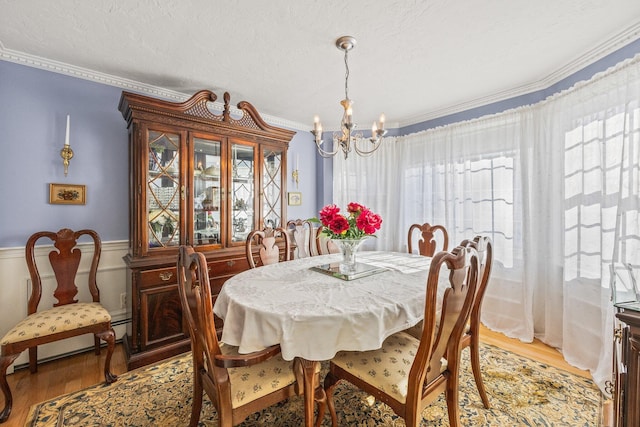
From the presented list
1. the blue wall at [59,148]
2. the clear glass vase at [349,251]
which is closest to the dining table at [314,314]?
the clear glass vase at [349,251]

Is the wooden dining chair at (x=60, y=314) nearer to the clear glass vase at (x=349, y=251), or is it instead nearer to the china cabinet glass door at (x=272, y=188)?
the china cabinet glass door at (x=272, y=188)

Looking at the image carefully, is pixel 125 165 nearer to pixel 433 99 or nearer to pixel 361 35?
pixel 361 35

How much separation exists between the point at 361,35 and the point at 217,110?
1.92 m

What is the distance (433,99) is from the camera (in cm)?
304

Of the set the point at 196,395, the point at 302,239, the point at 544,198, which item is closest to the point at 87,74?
the point at 302,239

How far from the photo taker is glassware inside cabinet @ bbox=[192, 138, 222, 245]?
99.9 inches

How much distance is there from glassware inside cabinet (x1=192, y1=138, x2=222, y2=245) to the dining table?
3.49ft

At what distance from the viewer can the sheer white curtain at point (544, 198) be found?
1922 millimetres

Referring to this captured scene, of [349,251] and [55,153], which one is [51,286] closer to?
[55,153]

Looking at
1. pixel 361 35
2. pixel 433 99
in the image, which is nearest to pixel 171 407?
pixel 361 35

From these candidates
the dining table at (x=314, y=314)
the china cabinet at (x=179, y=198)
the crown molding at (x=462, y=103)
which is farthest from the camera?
the china cabinet at (x=179, y=198)

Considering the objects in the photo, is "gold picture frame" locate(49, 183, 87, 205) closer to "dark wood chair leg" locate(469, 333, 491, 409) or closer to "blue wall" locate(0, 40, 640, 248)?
"blue wall" locate(0, 40, 640, 248)

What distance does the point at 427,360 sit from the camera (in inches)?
43.6

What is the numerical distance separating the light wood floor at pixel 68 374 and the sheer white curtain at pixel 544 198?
138mm
